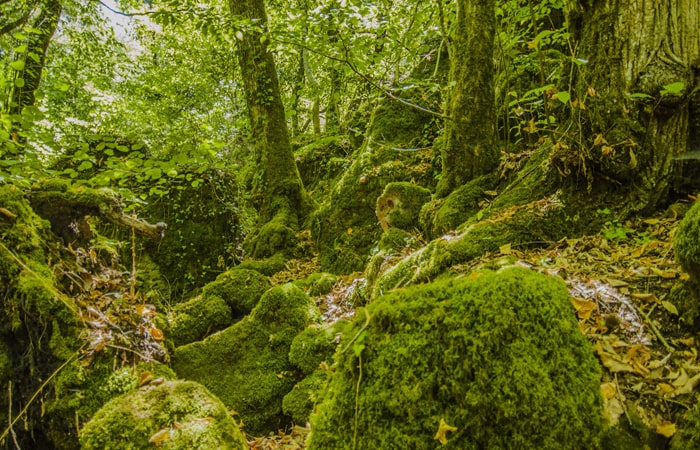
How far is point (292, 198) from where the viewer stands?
8.75 m

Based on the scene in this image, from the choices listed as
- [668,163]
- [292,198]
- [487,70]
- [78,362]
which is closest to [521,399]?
[668,163]

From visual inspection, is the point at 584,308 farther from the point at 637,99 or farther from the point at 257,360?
the point at 257,360

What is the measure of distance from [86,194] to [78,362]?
188 cm

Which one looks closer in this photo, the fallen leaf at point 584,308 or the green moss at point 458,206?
the fallen leaf at point 584,308

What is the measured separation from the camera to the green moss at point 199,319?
481 centimetres

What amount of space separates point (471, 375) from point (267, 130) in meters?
8.06

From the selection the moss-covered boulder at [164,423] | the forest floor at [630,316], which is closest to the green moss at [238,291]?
the forest floor at [630,316]

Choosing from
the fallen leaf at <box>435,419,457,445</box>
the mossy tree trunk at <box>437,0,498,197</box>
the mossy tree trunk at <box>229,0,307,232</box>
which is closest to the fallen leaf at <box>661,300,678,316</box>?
the fallen leaf at <box>435,419,457,445</box>

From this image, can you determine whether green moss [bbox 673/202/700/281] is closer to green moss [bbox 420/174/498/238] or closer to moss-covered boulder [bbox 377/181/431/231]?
green moss [bbox 420/174/498/238]

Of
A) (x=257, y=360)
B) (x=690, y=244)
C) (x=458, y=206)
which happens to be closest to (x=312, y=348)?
(x=257, y=360)

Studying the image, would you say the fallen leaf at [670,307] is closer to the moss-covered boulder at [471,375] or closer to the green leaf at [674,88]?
the moss-covered boulder at [471,375]

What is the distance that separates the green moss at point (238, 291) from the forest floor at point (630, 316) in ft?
7.68

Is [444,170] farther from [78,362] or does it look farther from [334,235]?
[78,362]

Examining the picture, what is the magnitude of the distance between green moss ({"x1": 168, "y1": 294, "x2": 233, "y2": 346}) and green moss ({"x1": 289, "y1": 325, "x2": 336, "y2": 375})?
5.12 ft
